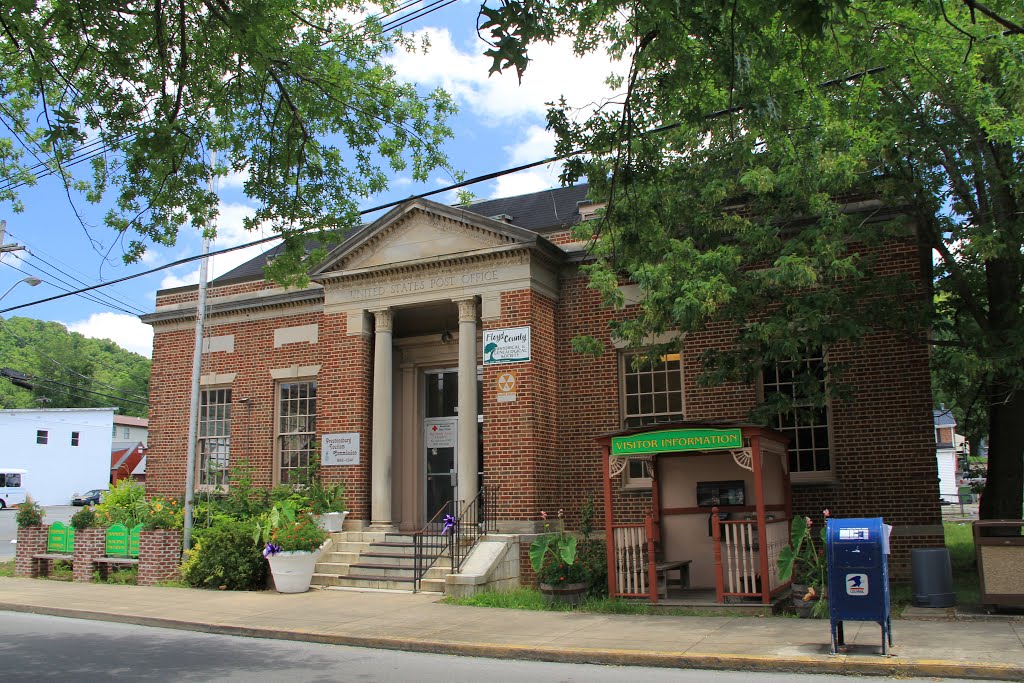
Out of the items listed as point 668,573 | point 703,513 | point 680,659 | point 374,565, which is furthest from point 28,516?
point 680,659

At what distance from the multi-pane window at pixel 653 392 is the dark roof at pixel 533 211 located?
3393mm

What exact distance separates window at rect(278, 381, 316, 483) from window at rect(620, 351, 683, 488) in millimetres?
7541

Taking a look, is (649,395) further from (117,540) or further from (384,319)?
(117,540)

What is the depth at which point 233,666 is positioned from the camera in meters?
9.21

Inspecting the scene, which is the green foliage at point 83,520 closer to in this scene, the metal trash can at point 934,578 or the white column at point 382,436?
the white column at point 382,436

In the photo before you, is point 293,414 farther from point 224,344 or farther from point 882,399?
point 882,399

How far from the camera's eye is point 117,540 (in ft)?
58.3

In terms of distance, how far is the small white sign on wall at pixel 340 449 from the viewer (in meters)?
17.4

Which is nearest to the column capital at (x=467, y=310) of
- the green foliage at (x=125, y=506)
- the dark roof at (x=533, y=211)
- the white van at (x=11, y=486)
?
the dark roof at (x=533, y=211)

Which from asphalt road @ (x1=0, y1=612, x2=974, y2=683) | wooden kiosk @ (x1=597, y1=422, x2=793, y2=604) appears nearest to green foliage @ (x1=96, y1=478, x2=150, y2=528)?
asphalt road @ (x1=0, y1=612, x2=974, y2=683)

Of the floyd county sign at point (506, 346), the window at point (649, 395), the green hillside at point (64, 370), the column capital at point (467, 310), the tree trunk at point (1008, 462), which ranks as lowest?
the tree trunk at point (1008, 462)

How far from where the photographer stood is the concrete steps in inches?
594

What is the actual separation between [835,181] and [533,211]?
9.59 meters

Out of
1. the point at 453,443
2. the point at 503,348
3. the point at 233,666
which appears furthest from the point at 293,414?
the point at 233,666
